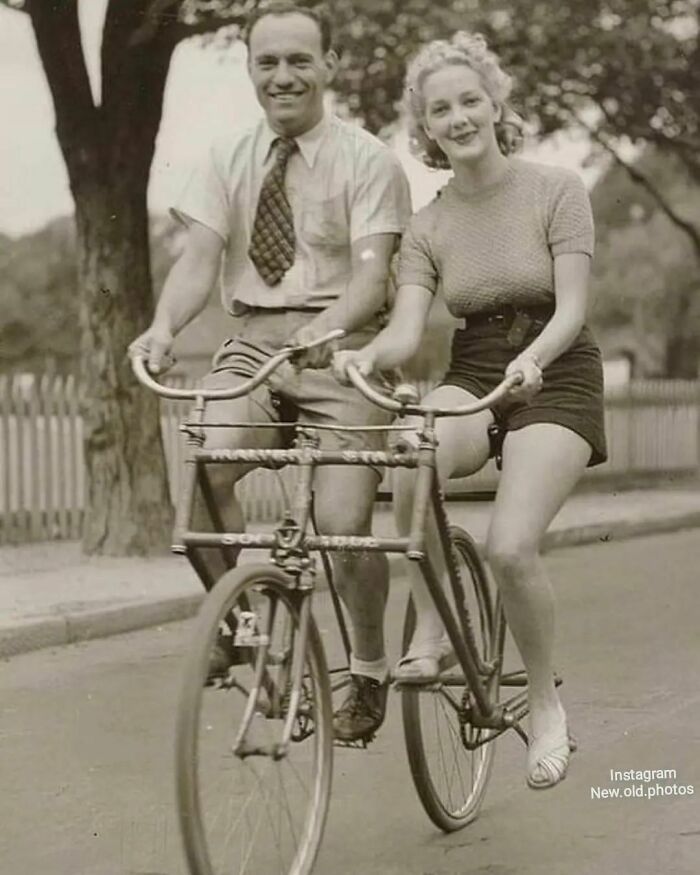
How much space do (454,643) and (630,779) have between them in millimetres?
1198

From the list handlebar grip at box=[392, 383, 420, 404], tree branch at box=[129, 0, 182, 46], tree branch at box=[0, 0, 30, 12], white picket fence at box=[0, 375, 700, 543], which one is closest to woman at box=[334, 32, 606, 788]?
handlebar grip at box=[392, 383, 420, 404]

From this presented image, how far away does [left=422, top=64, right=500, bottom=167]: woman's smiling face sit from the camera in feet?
15.6

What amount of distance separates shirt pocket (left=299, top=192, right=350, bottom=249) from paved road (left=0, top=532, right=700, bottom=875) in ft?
5.02

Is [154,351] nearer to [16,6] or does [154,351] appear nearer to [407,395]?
[407,395]

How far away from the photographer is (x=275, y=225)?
4.80m

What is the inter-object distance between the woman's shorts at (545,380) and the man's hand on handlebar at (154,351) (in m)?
0.72

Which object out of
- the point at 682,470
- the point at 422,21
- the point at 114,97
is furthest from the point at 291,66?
the point at 682,470

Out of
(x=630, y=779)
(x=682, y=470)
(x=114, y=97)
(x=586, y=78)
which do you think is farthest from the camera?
(x=682, y=470)

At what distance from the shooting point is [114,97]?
12.2 meters

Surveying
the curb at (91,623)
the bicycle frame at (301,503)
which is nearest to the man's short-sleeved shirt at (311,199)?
the bicycle frame at (301,503)

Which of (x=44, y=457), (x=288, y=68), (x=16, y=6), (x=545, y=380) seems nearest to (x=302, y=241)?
(x=288, y=68)

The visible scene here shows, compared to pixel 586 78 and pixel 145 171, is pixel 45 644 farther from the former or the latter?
pixel 586 78

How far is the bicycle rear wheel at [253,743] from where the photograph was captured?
12.3 ft

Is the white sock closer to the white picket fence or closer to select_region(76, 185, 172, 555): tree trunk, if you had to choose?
select_region(76, 185, 172, 555): tree trunk
